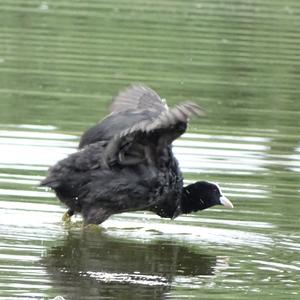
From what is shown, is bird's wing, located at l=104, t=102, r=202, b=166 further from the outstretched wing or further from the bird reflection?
the bird reflection

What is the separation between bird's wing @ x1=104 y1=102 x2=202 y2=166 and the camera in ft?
29.3

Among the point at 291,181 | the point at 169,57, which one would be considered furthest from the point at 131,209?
the point at 169,57

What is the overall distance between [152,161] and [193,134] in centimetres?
356

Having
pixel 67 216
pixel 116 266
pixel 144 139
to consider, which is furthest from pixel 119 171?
pixel 116 266

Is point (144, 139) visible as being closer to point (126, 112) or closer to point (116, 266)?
point (126, 112)

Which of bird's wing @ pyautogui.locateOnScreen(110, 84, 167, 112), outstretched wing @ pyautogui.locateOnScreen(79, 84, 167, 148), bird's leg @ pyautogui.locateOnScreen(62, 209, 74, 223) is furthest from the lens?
bird's wing @ pyautogui.locateOnScreen(110, 84, 167, 112)

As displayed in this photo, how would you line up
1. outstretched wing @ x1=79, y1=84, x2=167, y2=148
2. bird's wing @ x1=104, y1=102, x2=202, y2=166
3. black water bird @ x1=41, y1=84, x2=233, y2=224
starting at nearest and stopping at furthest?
bird's wing @ x1=104, y1=102, x2=202, y2=166 < black water bird @ x1=41, y1=84, x2=233, y2=224 < outstretched wing @ x1=79, y1=84, x2=167, y2=148

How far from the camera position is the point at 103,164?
30.7ft

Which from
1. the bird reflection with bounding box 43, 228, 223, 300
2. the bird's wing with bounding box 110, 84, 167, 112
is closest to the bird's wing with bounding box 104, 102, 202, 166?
the bird reflection with bounding box 43, 228, 223, 300

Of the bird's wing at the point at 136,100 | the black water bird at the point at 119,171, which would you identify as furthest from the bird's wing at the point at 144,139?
the bird's wing at the point at 136,100

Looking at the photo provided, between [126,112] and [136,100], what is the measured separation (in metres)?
0.56

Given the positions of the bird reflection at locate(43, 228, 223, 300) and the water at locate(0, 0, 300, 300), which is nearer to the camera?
the bird reflection at locate(43, 228, 223, 300)

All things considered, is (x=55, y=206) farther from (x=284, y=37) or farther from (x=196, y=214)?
(x=284, y=37)

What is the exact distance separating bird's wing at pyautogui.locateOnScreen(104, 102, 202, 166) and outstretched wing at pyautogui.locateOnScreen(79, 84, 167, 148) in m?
0.08
